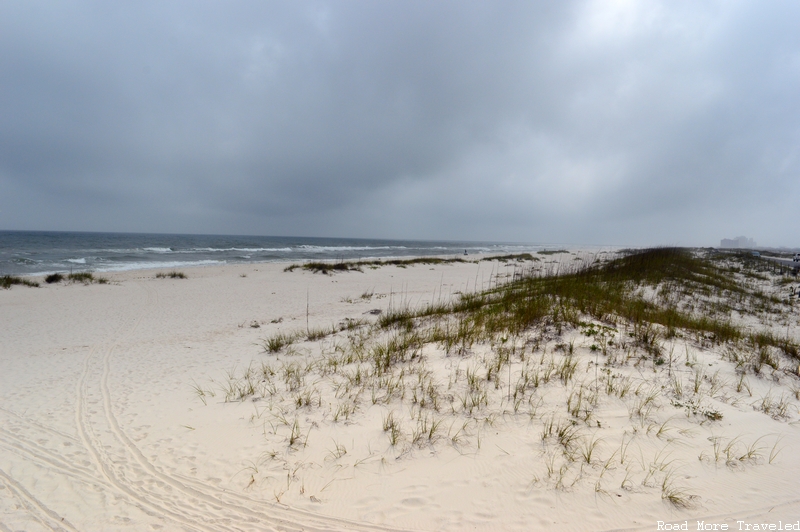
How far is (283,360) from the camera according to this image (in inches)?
Result: 274

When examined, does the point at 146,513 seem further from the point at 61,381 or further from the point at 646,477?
the point at 61,381

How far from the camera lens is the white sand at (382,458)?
2.78 metres

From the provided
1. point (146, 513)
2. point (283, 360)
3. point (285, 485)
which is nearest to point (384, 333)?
point (283, 360)

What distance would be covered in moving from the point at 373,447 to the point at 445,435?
2.74ft

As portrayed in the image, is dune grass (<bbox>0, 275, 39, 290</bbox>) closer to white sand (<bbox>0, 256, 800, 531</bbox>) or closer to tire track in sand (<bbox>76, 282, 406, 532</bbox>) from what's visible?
white sand (<bbox>0, 256, 800, 531</bbox>)

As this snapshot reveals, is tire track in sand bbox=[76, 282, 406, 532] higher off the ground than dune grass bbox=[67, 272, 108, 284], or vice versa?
→ dune grass bbox=[67, 272, 108, 284]

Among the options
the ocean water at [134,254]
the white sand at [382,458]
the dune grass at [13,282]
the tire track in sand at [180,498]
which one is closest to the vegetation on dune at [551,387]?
the white sand at [382,458]

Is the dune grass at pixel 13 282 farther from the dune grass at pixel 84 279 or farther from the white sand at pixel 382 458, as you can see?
the white sand at pixel 382 458

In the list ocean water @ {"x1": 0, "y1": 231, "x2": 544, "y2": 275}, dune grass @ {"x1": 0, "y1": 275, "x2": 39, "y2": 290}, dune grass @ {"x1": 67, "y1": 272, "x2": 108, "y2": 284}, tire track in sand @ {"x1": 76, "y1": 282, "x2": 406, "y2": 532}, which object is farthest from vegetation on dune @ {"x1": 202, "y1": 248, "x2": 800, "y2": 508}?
ocean water @ {"x1": 0, "y1": 231, "x2": 544, "y2": 275}

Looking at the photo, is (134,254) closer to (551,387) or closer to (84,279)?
(84,279)

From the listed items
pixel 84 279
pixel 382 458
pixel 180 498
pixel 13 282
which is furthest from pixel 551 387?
pixel 13 282

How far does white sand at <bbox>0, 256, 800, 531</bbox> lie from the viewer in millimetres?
2783

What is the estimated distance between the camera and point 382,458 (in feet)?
11.4

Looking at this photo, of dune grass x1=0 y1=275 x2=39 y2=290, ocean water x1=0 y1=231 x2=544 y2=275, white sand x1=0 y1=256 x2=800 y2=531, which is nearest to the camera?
white sand x1=0 y1=256 x2=800 y2=531
